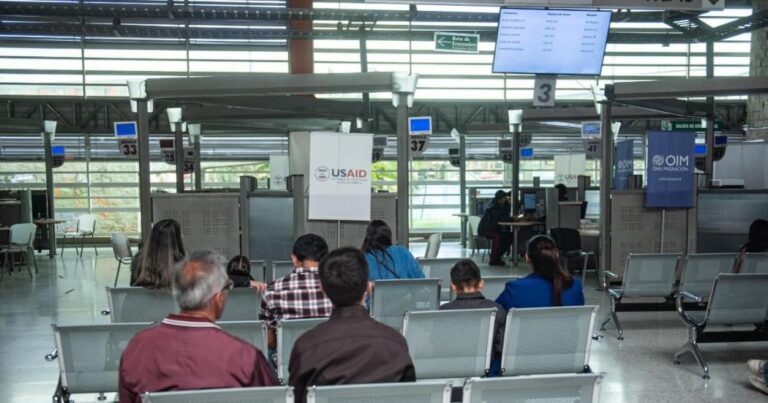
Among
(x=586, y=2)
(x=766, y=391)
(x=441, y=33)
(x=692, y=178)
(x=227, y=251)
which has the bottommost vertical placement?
(x=766, y=391)

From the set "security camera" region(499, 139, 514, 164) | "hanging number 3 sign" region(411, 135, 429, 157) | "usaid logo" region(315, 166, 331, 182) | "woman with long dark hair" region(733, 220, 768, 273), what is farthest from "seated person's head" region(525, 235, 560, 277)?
"security camera" region(499, 139, 514, 164)

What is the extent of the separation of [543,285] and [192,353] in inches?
103

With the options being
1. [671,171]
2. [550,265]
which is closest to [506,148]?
[671,171]

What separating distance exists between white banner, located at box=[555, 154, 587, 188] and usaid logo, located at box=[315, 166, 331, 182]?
1323cm

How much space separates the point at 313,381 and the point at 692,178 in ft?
27.2

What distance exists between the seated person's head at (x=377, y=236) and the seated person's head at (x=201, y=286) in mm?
2730

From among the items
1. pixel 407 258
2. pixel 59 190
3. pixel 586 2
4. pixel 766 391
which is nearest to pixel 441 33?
pixel 586 2

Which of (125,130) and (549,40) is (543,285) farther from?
(125,130)

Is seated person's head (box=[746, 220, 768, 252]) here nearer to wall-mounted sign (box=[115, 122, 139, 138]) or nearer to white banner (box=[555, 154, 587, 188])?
wall-mounted sign (box=[115, 122, 139, 138])

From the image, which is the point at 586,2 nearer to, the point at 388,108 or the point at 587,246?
the point at 587,246

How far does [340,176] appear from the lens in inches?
273

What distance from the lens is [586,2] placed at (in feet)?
21.2

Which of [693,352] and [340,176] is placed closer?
[693,352]

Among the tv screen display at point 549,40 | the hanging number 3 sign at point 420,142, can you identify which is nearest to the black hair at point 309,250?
the tv screen display at point 549,40
